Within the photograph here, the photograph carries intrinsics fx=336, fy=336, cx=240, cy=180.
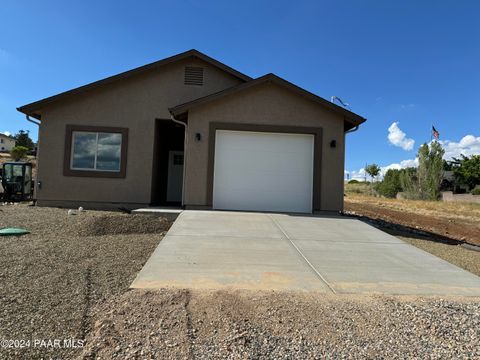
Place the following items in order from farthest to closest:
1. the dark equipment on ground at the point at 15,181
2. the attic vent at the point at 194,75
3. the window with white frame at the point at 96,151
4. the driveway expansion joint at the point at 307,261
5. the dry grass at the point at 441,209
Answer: the dry grass at the point at 441,209
the dark equipment on ground at the point at 15,181
the attic vent at the point at 194,75
the window with white frame at the point at 96,151
the driveway expansion joint at the point at 307,261

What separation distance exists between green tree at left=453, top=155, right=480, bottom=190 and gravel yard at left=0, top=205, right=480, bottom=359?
59.4m

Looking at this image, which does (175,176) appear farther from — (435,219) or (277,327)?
(435,219)

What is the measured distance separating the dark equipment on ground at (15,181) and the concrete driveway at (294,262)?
11864 mm

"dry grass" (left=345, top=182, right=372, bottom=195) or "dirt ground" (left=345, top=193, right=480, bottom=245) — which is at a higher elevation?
"dry grass" (left=345, top=182, right=372, bottom=195)

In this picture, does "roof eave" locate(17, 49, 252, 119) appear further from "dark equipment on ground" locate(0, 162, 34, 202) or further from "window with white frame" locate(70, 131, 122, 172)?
"dark equipment on ground" locate(0, 162, 34, 202)

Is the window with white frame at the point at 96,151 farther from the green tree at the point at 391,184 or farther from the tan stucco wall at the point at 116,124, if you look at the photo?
the green tree at the point at 391,184

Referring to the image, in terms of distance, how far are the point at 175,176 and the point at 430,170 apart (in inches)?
1470

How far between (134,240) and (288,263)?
11.0 ft

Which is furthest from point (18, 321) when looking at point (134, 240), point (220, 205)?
point (220, 205)

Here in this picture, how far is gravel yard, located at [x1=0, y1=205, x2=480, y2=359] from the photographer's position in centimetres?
305

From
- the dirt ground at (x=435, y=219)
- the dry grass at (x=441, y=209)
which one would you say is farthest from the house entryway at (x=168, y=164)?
the dry grass at (x=441, y=209)

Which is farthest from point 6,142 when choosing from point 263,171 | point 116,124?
point 263,171

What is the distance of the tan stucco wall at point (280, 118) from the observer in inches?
430

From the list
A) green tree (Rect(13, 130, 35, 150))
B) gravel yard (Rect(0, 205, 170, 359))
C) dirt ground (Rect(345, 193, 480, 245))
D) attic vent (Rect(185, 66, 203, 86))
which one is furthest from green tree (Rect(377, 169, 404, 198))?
green tree (Rect(13, 130, 35, 150))
